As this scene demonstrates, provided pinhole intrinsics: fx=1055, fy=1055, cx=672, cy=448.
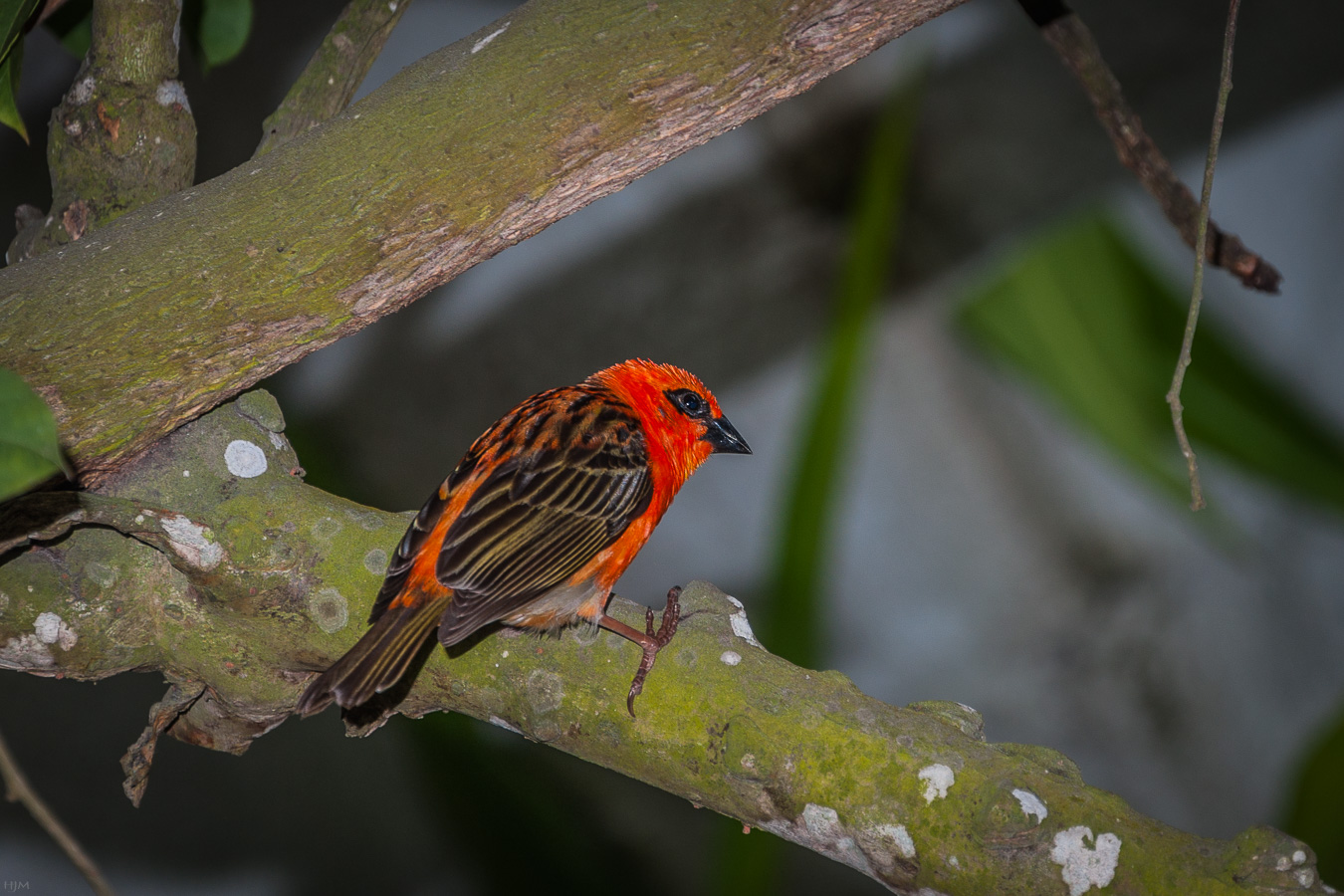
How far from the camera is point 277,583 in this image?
79.6 inches

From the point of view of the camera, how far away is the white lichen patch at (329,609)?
205cm

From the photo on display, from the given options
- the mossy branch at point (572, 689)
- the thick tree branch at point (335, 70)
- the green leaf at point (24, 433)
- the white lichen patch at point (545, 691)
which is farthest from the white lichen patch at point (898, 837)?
the thick tree branch at point (335, 70)

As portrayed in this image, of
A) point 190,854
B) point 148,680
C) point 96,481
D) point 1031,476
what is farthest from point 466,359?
point 96,481

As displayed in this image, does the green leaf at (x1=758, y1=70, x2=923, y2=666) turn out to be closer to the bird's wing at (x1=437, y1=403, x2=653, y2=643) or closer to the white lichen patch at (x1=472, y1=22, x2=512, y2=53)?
the bird's wing at (x1=437, y1=403, x2=653, y2=643)

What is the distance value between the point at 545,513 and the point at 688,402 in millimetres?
594

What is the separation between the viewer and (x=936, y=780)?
1.69 m

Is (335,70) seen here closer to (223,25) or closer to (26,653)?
(223,25)

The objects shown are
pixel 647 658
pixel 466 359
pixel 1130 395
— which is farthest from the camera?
pixel 466 359

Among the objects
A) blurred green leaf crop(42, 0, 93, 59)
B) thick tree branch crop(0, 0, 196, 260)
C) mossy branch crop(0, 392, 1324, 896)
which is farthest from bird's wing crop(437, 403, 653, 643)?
blurred green leaf crop(42, 0, 93, 59)

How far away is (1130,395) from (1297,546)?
180cm

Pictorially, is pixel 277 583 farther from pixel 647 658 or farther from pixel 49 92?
pixel 49 92

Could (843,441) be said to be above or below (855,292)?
below

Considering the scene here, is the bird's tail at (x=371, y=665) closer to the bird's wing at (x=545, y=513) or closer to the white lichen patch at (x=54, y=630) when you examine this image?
the bird's wing at (x=545, y=513)

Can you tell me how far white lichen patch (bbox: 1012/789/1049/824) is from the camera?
1614mm
